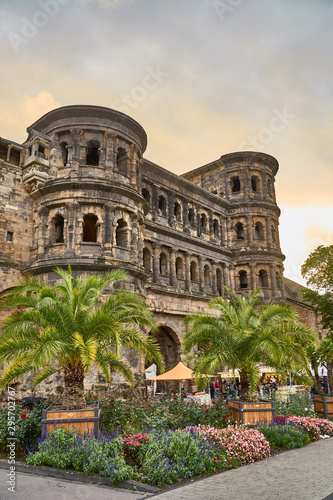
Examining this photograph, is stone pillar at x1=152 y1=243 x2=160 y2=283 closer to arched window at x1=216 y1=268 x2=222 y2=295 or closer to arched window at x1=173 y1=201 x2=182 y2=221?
arched window at x1=173 y1=201 x2=182 y2=221

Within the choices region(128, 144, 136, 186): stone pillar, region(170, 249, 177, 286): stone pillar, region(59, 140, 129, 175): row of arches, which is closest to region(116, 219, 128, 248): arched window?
region(128, 144, 136, 186): stone pillar

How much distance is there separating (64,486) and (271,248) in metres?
26.9

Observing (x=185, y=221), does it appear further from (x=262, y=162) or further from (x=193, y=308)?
(x=262, y=162)

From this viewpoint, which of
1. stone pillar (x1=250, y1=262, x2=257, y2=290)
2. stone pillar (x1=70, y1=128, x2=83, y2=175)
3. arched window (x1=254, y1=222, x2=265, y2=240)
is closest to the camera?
stone pillar (x1=70, y1=128, x2=83, y2=175)

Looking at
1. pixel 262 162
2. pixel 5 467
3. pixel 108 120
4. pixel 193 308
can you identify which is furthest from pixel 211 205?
pixel 5 467

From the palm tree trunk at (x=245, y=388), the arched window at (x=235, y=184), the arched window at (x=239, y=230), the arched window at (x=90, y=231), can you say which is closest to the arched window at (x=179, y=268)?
the arched window at (x=90, y=231)

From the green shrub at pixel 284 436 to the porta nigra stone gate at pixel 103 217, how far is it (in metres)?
8.04

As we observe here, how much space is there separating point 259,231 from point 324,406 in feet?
64.6

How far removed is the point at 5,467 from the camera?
8.47 metres

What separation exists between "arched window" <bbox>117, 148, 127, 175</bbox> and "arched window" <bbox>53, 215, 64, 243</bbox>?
4049 millimetres

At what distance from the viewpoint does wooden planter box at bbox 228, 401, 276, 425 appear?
11891mm

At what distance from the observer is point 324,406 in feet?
47.6

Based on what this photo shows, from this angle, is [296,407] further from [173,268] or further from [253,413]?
[173,268]

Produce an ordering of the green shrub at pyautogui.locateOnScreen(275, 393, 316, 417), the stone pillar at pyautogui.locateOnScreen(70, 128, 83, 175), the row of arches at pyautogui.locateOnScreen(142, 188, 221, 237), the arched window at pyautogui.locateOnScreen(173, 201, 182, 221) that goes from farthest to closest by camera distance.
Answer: the arched window at pyautogui.locateOnScreen(173, 201, 182, 221) < the row of arches at pyautogui.locateOnScreen(142, 188, 221, 237) < the stone pillar at pyautogui.locateOnScreen(70, 128, 83, 175) < the green shrub at pyautogui.locateOnScreen(275, 393, 316, 417)
